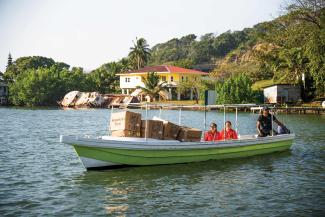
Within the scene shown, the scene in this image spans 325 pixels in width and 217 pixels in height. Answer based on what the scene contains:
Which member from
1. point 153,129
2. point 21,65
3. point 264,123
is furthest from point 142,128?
point 21,65

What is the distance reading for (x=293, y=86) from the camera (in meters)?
70.8

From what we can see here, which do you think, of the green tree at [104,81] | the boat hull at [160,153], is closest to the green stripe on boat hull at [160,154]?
the boat hull at [160,153]

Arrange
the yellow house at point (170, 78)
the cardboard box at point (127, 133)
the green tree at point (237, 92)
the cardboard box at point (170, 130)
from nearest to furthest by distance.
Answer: the cardboard box at point (127, 133) → the cardboard box at point (170, 130) → the green tree at point (237, 92) → the yellow house at point (170, 78)

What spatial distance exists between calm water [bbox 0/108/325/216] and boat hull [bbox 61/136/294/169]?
36cm

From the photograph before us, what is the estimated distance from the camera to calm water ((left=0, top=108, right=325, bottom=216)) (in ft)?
44.2

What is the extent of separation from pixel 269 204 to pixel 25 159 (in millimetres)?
13427

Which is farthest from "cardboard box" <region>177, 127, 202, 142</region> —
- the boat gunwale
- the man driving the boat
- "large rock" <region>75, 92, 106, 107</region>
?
"large rock" <region>75, 92, 106, 107</region>

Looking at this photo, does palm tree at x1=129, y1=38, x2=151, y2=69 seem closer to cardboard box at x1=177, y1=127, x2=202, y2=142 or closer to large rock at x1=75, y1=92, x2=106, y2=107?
large rock at x1=75, y1=92, x2=106, y2=107

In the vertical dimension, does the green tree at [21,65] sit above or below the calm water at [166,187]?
above

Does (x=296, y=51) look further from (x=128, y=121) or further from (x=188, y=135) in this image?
(x=128, y=121)

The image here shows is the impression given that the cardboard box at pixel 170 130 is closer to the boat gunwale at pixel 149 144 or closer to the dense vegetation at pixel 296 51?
the boat gunwale at pixel 149 144

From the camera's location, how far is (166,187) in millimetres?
16328

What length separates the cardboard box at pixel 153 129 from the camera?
1958 centimetres

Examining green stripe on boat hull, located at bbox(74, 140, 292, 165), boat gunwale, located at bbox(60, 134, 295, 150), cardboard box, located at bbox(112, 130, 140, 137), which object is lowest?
green stripe on boat hull, located at bbox(74, 140, 292, 165)
